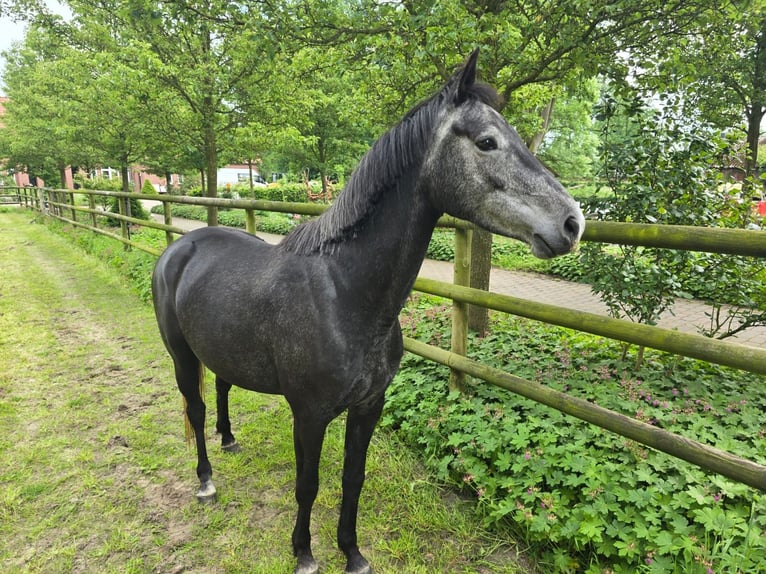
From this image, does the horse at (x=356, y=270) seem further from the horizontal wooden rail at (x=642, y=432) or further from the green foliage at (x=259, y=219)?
the green foliage at (x=259, y=219)

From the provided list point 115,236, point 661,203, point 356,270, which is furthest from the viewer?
point 115,236

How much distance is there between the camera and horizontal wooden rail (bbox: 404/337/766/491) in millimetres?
1548

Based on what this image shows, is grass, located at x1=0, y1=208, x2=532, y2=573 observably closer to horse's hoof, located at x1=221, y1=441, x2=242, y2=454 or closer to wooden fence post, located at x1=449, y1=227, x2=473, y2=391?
horse's hoof, located at x1=221, y1=441, x2=242, y2=454

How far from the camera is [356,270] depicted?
5.49 feet

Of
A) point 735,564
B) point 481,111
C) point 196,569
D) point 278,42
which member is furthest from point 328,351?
point 278,42

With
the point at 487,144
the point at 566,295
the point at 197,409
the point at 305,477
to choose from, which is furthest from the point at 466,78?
the point at 566,295

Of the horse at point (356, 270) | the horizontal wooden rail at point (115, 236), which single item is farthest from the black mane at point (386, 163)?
the horizontal wooden rail at point (115, 236)

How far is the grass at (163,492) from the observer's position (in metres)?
2.11

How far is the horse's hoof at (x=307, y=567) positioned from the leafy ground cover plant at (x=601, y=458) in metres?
0.86

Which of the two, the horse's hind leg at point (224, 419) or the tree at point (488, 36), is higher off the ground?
the tree at point (488, 36)

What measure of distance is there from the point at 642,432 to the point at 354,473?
1300 mm

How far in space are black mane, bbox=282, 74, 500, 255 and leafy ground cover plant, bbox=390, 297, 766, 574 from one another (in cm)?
156

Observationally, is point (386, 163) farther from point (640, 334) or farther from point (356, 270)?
point (640, 334)

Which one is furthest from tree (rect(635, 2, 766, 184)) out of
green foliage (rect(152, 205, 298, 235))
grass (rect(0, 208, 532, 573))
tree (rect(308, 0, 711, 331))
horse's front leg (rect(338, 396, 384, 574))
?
green foliage (rect(152, 205, 298, 235))
